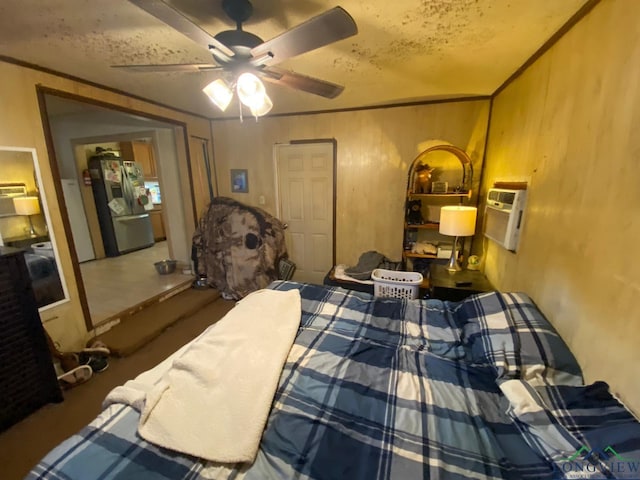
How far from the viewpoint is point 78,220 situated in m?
4.45

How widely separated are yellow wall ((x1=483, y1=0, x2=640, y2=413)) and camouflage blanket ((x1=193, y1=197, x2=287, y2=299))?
2.57m

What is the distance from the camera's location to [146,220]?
557cm

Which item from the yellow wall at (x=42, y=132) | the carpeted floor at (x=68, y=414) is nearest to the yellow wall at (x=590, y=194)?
the carpeted floor at (x=68, y=414)

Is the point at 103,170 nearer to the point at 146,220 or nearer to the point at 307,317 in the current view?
the point at 146,220

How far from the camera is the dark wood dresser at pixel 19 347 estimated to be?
5.12ft

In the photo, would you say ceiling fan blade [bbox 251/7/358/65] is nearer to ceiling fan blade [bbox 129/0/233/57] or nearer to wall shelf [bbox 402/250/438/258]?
ceiling fan blade [bbox 129/0/233/57]

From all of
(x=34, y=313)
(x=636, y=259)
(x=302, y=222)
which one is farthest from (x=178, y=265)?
(x=636, y=259)

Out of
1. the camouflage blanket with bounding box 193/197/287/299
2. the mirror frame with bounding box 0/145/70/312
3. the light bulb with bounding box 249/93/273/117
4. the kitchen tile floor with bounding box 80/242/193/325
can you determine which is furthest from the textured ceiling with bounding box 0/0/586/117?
the kitchen tile floor with bounding box 80/242/193/325

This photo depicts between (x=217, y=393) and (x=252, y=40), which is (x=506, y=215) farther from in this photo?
(x=217, y=393)

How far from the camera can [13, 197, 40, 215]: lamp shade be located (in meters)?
1.95

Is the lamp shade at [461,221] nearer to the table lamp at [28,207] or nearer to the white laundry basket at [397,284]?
the white laundry basket at [397,284]

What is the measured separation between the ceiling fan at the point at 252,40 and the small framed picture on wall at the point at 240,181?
2322 millimetres

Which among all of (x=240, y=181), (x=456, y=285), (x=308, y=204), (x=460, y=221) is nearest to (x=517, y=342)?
(x=456, y=285)

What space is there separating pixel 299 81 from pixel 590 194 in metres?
1.53
